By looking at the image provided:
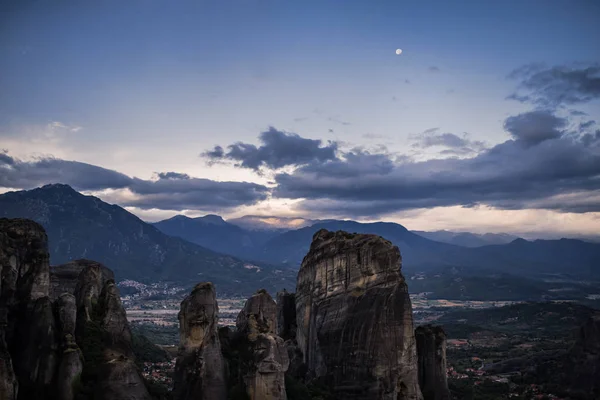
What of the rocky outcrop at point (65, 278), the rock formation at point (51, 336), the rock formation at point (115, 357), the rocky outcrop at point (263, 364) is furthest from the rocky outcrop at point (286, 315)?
the rock formation at point (51, 336)

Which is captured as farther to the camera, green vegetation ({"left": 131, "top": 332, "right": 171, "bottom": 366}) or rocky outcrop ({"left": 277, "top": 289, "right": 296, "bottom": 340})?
green vegetation ({"left": 131, "top": 332, "right": 171, "bottom": 366})

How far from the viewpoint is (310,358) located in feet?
172

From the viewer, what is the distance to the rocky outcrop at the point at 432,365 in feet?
Answer: 175

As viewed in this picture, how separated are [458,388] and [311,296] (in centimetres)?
3150

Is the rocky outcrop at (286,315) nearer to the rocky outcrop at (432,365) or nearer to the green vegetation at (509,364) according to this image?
the rocky outcrop at (432,365)

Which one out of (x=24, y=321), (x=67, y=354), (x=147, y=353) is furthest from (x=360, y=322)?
(x=147, y=353)

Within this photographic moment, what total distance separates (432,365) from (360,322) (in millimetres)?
11724

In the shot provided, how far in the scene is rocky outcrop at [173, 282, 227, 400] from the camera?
3934cm

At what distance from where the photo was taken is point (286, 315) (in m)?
62.1

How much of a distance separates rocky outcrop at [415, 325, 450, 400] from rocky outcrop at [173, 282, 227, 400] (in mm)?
22259

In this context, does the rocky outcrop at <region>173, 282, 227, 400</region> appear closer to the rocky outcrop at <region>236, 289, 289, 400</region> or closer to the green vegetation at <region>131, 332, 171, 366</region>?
the rocky outcrop at <region>236, 289, 289, 400</region>

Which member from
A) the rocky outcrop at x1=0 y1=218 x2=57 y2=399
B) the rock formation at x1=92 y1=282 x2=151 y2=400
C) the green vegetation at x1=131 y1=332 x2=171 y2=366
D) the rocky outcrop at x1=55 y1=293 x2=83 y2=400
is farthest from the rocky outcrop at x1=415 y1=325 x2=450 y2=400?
the green vegetation at x1=131 y1=332 x2=171 y2=366

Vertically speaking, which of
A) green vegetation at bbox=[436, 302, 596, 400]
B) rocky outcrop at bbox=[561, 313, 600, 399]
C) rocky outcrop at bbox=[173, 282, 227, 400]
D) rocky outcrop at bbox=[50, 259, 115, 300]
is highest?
rocky outcrop at bbox=[50, 259, 115, 300]

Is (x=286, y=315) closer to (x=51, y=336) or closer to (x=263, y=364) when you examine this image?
(x=263, y=364)
